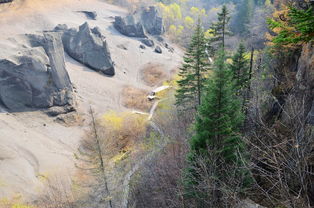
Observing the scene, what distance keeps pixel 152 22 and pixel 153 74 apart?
27975mm

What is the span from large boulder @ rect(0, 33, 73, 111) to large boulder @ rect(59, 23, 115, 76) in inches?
437

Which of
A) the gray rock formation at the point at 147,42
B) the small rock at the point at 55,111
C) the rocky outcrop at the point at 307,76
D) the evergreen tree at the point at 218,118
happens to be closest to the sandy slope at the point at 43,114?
the small rock at the point at 55,111

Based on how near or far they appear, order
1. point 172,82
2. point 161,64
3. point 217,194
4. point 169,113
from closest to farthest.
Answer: point 217,194 < point 169,113 < point 172,82 < point 161,64

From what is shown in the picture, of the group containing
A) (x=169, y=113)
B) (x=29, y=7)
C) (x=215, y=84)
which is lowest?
(x=169, y=113)

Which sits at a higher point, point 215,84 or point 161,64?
point 215,84

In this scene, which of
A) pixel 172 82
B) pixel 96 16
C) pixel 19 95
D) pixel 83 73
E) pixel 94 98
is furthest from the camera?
pixel 96 16

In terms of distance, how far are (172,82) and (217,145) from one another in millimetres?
34276

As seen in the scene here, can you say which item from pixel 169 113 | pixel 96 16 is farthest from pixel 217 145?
pixel 96 16

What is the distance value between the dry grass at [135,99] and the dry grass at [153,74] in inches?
209

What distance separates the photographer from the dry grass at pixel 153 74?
48.0 metres

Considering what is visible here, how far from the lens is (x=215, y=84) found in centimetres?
1157

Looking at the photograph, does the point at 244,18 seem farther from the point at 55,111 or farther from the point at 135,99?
the point at 55,111

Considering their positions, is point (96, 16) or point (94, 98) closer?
point (94, 98)

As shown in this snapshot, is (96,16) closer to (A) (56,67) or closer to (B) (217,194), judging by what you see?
(A) (56,67)
